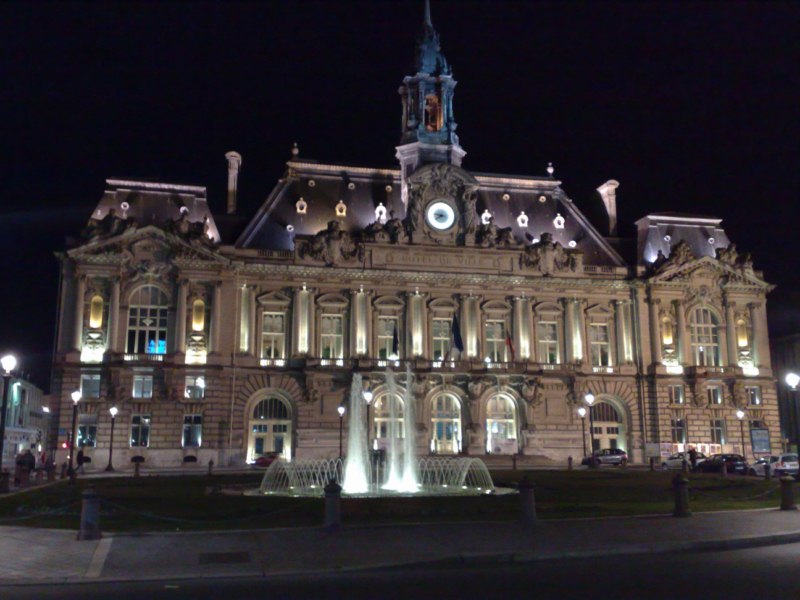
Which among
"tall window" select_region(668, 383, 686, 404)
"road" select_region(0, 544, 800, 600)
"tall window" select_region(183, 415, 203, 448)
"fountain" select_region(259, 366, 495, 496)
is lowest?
"road" select_region(0, 544, 800, 600)

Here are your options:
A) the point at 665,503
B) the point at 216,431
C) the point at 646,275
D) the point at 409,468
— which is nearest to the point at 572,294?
the point at 646,275

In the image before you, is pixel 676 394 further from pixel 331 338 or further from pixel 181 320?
pixel 181 320

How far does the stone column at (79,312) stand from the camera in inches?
2331

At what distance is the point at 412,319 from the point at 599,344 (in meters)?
16.1

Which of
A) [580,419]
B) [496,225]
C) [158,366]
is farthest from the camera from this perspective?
[496,225]

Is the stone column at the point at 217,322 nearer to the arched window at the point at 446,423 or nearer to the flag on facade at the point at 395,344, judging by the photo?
the flag on facade at the point at 395,344

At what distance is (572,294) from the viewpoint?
224 ft

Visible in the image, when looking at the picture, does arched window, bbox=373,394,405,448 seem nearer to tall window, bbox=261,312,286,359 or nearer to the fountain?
tall window, bbox=261,312,286,359

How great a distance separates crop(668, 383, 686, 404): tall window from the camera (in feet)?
222

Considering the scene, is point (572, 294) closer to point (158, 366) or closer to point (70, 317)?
point (158, 366)

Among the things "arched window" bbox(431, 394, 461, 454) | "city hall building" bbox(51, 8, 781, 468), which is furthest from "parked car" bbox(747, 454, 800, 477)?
"arched window" bbox(431, 394, 461, 454)

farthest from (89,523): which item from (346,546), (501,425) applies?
(501,425)

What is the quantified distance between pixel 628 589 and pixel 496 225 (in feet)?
189

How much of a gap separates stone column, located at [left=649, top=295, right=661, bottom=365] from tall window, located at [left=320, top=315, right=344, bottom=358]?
83.6 feet
